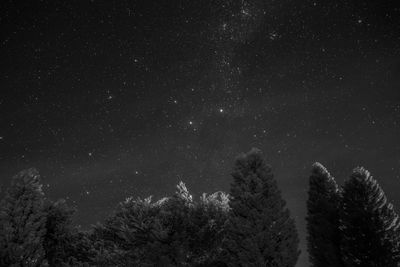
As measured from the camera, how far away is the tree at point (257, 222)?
786 inches

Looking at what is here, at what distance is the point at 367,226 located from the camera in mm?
24969

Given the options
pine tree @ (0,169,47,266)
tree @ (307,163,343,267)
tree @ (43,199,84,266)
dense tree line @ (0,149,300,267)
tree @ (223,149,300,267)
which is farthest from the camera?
tree @ (307,163,343,267)

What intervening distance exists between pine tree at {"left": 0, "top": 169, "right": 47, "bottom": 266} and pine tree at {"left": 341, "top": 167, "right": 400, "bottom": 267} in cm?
2054

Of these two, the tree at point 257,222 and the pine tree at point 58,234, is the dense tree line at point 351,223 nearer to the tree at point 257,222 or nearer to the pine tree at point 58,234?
the tree at point 257,222

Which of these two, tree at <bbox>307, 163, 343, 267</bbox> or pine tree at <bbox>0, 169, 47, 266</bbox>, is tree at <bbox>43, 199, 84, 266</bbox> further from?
tree at <bbox>307, 163, 343, 267</bbox>

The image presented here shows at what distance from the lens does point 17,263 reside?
1748 centimetres

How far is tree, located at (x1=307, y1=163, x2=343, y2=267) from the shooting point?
2656 centimetres

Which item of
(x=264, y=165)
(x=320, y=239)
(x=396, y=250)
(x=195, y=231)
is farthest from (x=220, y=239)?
(x=396, y=250)

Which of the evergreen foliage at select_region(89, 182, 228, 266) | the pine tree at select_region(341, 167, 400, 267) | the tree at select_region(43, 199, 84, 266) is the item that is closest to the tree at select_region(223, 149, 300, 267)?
the evergreen foliage at select_region(89, 182, 228, 266)

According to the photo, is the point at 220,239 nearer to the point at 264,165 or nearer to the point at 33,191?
the point at 264,165

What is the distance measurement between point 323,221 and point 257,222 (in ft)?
29.7

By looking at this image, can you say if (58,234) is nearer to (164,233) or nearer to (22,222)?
(22,222)

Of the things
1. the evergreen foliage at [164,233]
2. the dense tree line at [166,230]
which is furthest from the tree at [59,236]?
the evergreen foliage at [164,233]

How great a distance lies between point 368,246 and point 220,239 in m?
10.6
